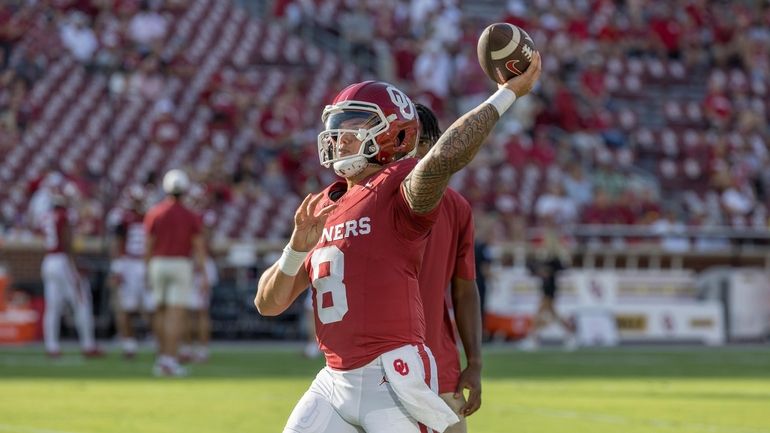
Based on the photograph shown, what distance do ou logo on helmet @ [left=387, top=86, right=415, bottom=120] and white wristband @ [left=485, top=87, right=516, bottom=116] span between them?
17.3 inches

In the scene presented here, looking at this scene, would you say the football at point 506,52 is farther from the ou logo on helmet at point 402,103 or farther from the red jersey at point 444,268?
the red jersey at point 444,268

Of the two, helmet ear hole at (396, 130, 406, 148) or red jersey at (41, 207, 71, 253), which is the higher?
helmet ear hole at (396, 130, 406, 148)

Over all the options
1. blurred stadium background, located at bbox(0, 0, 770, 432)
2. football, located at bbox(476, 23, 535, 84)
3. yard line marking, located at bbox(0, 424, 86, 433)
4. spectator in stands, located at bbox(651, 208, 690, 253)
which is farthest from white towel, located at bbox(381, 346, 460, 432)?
spectator in stands, located at bbox(651, 208, 690, 253)

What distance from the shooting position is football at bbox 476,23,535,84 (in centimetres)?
514

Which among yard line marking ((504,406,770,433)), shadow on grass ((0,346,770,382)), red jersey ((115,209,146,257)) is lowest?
shadow on grass ((0,346,770,382))

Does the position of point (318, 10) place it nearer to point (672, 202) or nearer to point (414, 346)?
point (672, 202)

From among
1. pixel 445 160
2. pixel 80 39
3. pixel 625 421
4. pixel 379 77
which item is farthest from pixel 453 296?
pixel 379 77

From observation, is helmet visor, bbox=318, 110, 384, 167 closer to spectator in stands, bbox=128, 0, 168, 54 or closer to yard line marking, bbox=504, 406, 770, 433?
yard line marking, bbox=504, 406, 770, 433

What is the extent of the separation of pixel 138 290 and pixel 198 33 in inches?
401

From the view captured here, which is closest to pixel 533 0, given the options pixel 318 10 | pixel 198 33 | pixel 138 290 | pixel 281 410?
pixel 318 10

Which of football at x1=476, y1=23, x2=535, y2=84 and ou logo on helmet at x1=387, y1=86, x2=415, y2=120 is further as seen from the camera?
ou logo on helmet at x1=387, y1=86, x2=415, y2=120

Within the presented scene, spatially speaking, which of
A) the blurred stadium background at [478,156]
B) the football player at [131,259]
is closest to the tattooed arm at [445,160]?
the blurred stadium background at [478,156]

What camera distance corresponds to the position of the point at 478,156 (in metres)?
27.2

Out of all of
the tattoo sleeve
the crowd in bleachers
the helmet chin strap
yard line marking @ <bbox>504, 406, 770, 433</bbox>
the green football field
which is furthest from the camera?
the crowd in bleachers
